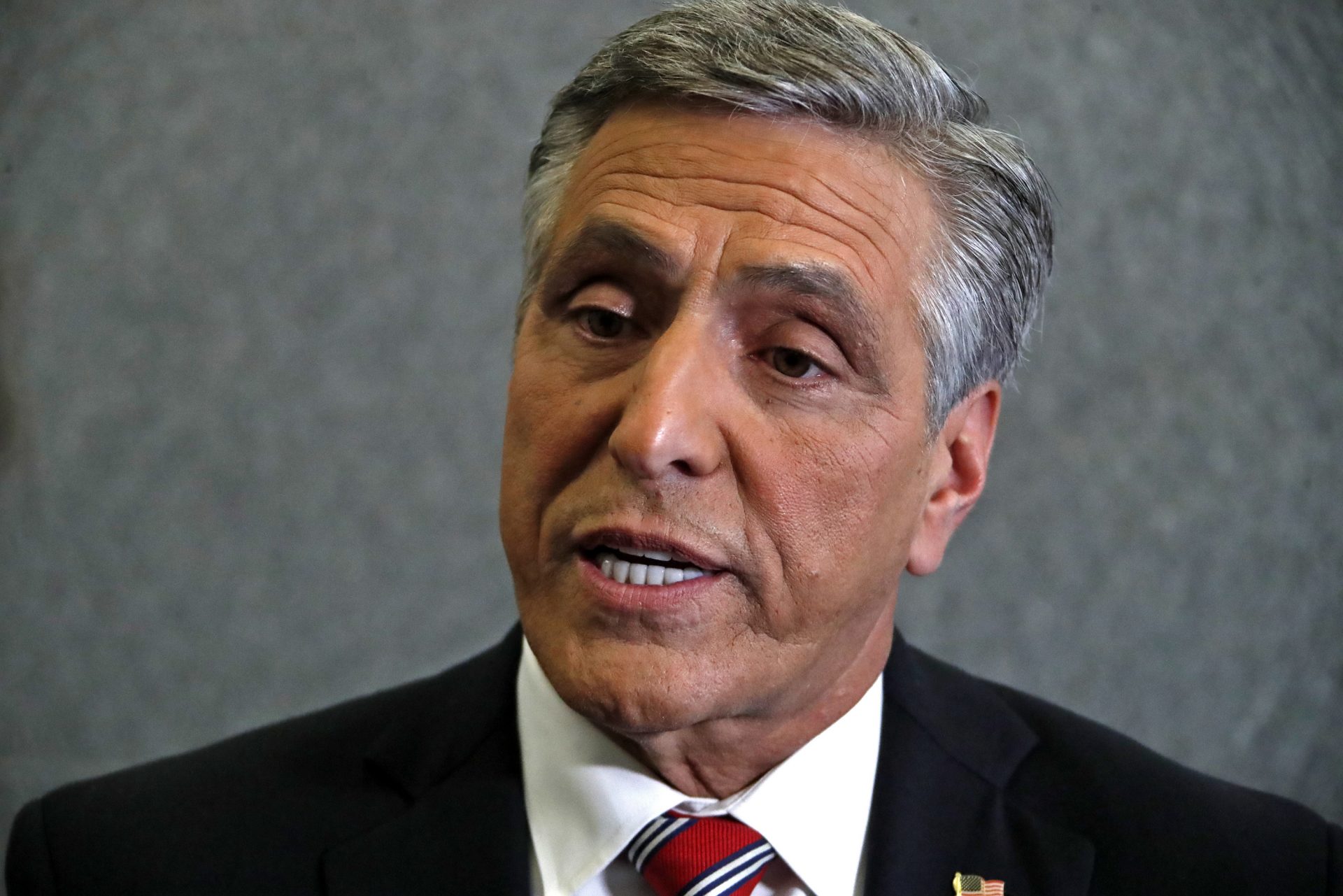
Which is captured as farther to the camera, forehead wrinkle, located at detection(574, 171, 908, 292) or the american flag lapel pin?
the american flag lapel pin

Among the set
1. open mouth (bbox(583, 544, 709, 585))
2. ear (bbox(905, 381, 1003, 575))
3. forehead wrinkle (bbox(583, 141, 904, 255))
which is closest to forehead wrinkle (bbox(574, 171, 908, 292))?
forehead wrinkle (bbox(583, 141, 904, 255))

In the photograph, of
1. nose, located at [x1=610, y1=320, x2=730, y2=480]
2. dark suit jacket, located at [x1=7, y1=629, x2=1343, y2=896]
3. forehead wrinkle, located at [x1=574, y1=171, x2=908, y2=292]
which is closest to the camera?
nose, located at [x1=610, y1=320, x2=730, y2=480]

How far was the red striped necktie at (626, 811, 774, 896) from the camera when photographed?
1585mm

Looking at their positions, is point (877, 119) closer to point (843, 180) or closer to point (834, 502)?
point (843, 180)

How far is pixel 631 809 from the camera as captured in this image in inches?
64.6

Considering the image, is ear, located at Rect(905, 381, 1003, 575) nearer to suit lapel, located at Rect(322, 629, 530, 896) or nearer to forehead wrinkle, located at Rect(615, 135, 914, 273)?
forehead wrinkle, located at Rect(615, 135, 914, 273)

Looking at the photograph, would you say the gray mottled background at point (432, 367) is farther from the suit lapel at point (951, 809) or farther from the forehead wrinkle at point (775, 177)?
the forehead wrinkle at point (775, 177)

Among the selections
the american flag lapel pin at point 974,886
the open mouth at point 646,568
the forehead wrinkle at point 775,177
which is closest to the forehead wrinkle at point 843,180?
the forehead wrinkle at point 775,177

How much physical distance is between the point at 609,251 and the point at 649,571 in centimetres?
39

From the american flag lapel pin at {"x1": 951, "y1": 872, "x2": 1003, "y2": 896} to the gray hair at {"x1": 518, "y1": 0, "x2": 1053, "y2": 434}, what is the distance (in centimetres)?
56

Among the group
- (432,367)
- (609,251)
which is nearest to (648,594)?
(609,251)

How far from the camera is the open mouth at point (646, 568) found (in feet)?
4.90

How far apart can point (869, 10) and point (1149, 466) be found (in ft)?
2.87

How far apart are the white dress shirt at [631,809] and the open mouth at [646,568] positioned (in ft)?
0.87
